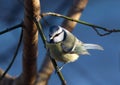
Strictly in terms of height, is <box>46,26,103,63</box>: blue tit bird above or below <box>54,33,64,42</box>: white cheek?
below

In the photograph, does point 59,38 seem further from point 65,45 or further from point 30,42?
point 30,42

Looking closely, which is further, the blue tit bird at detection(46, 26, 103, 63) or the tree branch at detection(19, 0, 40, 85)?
the blue tit bird at detection(46, 26, 103, 63)

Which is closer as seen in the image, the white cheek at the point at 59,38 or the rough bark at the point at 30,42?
the rough bark at the point at 30,42

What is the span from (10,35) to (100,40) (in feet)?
0.93

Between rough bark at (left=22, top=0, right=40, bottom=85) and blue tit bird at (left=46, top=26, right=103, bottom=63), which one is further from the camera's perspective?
blue tit bird at (left=46, top=26, right=103, bottom=63)

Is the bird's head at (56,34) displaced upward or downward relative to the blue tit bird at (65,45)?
upward

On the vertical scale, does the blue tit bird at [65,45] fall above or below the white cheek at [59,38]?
below

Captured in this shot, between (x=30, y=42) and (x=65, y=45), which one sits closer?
(x=30, y=42)

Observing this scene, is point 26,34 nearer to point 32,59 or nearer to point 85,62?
point 32,59

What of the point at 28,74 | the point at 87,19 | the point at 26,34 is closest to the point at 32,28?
the point at 26,34

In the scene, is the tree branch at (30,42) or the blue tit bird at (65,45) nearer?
the tree branch at (30,42)

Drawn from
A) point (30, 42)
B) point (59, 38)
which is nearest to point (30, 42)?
point (30, 42)

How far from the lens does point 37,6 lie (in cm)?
59

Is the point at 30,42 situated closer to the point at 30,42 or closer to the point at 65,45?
the point at 30,42
